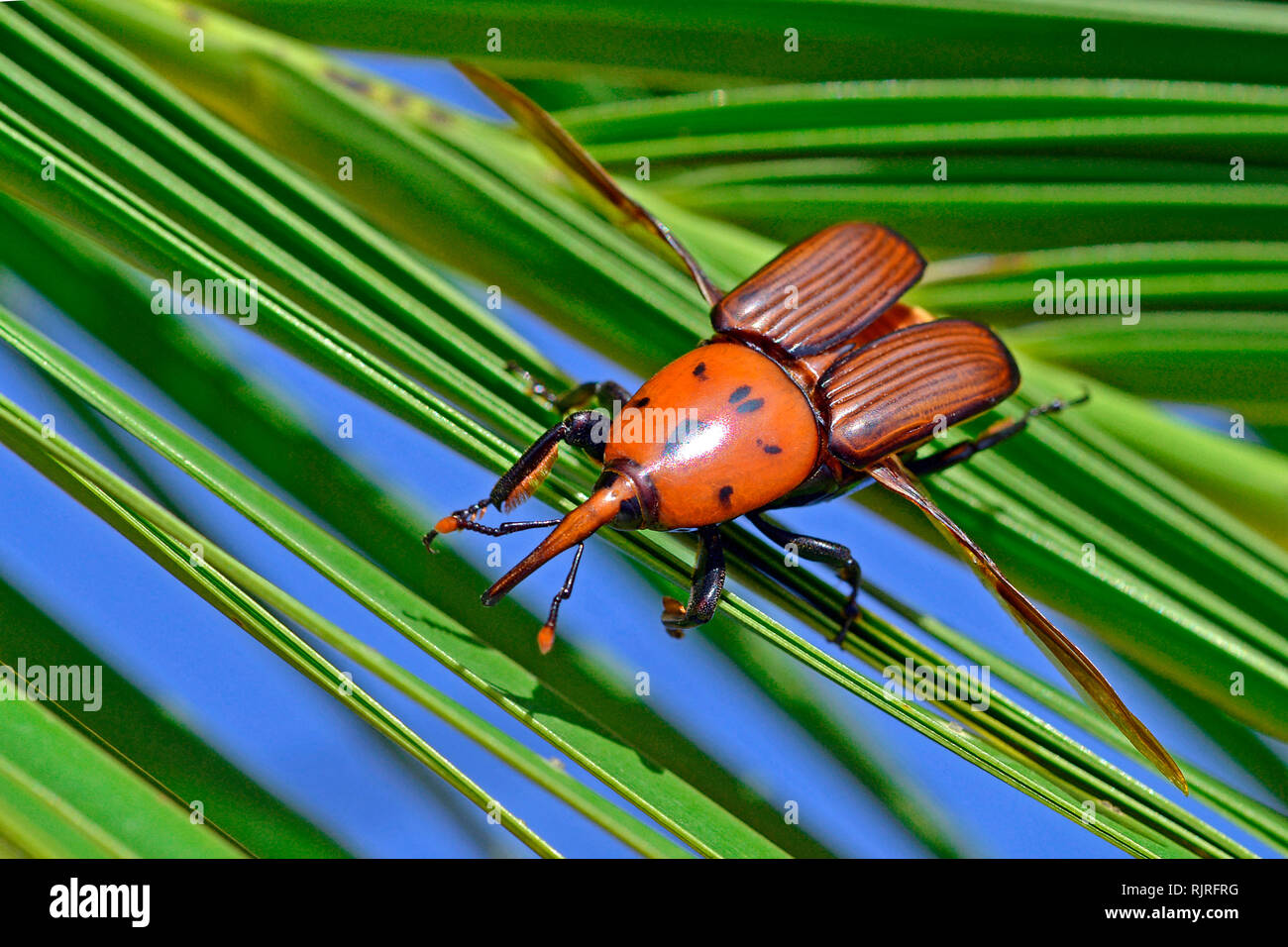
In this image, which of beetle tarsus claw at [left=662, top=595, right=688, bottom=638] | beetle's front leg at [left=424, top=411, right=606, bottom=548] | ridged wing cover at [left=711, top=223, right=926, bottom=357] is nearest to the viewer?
beetle's front leg at [left=424, top=411, right=606, bottom=548]

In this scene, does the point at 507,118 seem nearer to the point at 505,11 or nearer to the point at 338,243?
the point at 505,11

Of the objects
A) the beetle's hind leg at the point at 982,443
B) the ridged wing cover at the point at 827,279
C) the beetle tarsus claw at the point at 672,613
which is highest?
the ridged wing cover at the point at 827,279

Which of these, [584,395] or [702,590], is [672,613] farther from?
[584,395]

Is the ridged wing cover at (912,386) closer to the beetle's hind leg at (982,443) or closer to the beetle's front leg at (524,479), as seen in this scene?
the beetle's hind leg at (982,443)

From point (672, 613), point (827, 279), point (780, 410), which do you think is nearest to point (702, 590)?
point (672, 613)

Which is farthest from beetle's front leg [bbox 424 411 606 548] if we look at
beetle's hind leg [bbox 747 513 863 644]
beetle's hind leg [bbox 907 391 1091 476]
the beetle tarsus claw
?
beetle's hind leg [bbox 907 391 1091 476]

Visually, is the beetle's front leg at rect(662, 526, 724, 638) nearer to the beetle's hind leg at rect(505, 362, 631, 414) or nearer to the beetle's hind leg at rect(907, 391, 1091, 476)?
the beetle's hind leg at rect(505, 362, 631, 414)

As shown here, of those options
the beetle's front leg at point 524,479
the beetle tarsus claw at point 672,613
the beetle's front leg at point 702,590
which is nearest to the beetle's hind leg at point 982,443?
the beetle's front leg at point 702,590
